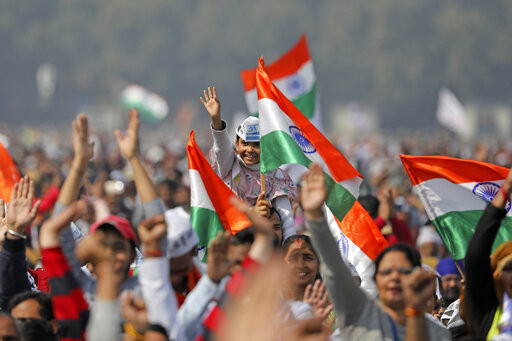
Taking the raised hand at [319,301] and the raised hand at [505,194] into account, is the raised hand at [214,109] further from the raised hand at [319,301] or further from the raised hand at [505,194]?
the raised hand at [505,194]

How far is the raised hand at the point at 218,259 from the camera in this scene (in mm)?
4227

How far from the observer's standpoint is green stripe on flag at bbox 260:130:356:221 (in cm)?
622

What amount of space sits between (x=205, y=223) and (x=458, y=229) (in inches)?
60.4

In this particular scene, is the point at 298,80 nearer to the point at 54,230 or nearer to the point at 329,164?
the point at 329,164

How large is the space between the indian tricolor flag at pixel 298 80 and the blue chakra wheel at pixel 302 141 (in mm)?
3713

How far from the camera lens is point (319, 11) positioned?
93875mm

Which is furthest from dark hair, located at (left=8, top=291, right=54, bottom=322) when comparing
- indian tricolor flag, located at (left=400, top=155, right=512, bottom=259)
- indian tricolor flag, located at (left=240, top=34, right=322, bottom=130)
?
indian tricolor flag, located at (left=240, top=34, right=322, bottom=130)

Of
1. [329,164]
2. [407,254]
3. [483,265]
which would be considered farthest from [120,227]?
[329,164]

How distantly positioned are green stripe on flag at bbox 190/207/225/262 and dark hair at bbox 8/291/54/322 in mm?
1387

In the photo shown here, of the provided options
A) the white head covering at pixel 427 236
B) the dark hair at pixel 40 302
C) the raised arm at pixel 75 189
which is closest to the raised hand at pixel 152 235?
the raised arm at pixel 75 189

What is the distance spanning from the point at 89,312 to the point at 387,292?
1323 millimetres

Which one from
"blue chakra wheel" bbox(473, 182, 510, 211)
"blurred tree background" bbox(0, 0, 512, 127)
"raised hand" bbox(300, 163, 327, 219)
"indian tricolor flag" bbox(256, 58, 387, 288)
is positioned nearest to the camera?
"raised hand" bbox(300, 163, 327, 219)

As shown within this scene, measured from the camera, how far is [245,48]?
88.8 meters

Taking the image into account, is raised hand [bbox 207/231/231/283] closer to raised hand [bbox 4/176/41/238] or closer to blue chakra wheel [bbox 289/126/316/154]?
raised hand [bbox 4/176/41/238]
